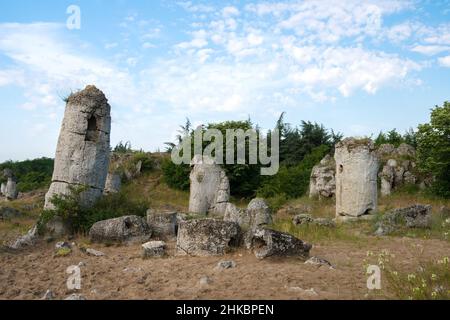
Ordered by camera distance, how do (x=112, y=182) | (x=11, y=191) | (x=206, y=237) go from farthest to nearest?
1. (x=11, y=191)
2. (x=112, y=182)
3. (x=206, y=237)

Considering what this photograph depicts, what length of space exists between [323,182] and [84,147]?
16.0 m

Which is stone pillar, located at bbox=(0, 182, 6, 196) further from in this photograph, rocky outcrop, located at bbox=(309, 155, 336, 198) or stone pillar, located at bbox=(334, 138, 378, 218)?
stone pillar, located at bbox=(334, 138, 378, 218)

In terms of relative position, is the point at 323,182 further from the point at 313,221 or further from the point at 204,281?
the point at 204,281

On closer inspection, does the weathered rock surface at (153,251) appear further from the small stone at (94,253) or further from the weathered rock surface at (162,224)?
the weathered rock surface at (162,224)

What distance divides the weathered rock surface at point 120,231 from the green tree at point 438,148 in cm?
1702

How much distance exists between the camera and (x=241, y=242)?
8.87 metres

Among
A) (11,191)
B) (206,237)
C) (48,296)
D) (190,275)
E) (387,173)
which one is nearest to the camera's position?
(48,296)

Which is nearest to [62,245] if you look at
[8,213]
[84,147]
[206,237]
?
[84,147]

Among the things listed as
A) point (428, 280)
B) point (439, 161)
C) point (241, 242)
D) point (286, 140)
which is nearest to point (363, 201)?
point (241, 242)

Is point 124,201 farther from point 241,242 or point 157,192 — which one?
point 157,192

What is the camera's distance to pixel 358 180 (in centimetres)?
1453

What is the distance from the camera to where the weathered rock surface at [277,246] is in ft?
25.2
